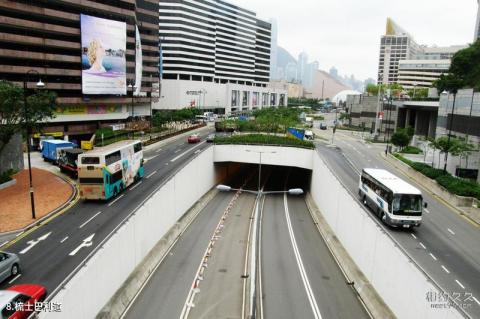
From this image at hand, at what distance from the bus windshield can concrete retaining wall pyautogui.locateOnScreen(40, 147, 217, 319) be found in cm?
1877

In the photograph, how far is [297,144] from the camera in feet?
192

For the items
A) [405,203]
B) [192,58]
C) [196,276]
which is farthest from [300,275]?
[192,58]

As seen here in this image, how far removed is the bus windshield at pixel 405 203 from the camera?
31.7 metres

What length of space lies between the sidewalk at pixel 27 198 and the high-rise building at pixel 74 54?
2973cm

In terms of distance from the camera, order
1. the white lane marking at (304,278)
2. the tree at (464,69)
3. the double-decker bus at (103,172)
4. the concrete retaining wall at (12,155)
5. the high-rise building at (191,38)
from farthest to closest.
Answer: the high-rise building at (191,38)
the tree at (464,69)
the concrete retaining wall at (12,155)
the double-decker bus at (103,172)
the white lane marking at (304,278)

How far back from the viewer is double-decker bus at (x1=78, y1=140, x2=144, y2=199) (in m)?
36.2

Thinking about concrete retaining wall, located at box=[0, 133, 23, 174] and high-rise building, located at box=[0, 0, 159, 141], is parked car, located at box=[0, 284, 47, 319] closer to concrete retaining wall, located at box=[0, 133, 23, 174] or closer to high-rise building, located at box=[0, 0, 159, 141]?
concrete retaining wall, located at box=[0, 133, 23, 174]

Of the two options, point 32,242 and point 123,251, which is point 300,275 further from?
point 32,242

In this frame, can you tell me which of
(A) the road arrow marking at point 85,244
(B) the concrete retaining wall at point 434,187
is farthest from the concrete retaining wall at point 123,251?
(B) the concrete retaining wall at point 434,187

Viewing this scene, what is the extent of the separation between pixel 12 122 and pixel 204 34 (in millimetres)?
141324

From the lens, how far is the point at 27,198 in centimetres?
3897

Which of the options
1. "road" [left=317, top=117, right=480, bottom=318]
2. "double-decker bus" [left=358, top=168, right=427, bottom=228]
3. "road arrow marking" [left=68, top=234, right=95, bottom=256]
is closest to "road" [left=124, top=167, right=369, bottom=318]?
"road arrow marking" [left=68, top=234, right=95, bottom=256]

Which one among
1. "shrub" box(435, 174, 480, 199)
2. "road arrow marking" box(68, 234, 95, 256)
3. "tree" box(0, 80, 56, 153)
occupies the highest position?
"tree" box(0, 80, 56, 153)

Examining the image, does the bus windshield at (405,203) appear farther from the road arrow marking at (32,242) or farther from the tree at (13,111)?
the tree at (13,111)
